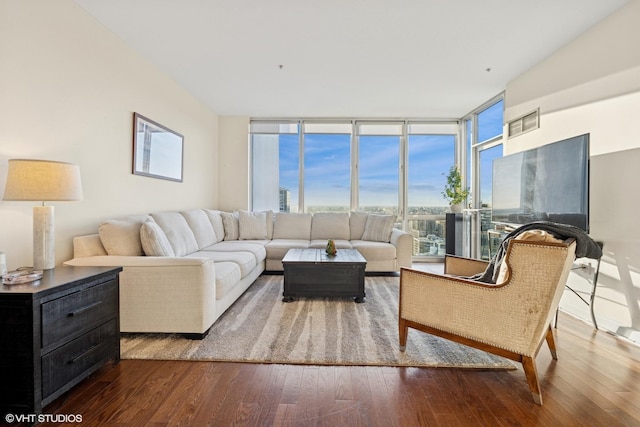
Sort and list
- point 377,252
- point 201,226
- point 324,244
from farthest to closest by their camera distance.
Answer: point 324,244, point 377,252, point 201,226

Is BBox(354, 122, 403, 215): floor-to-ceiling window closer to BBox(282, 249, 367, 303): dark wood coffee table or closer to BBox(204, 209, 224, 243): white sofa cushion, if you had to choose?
BBox(204, 209, 224, 243): white sofa cushion

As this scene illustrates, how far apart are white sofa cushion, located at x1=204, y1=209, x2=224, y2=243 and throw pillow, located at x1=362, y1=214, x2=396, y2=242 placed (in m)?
2.21

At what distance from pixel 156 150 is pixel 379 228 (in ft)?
10.6

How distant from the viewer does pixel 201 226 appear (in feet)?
12.8

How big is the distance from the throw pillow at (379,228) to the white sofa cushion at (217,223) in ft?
7.25

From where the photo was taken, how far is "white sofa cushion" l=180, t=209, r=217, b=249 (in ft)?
12.2

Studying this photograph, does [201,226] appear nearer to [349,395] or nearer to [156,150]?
[156,150]

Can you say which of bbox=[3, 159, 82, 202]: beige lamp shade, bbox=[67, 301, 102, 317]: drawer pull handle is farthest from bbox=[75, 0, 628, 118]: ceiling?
bbox=[67, 301, 102, 317]: drawer pull handle

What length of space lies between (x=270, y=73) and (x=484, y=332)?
341 cm

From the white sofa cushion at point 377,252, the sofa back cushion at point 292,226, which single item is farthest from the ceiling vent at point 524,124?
the sofa back cushion at point 292,226

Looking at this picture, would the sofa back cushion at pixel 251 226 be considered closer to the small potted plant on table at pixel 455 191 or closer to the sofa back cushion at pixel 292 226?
the sofa back cushion at pixel 292 226

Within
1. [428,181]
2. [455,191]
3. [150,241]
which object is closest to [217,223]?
[150,241]

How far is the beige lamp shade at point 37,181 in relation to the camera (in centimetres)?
168

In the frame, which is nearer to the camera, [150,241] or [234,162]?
[150,241]
